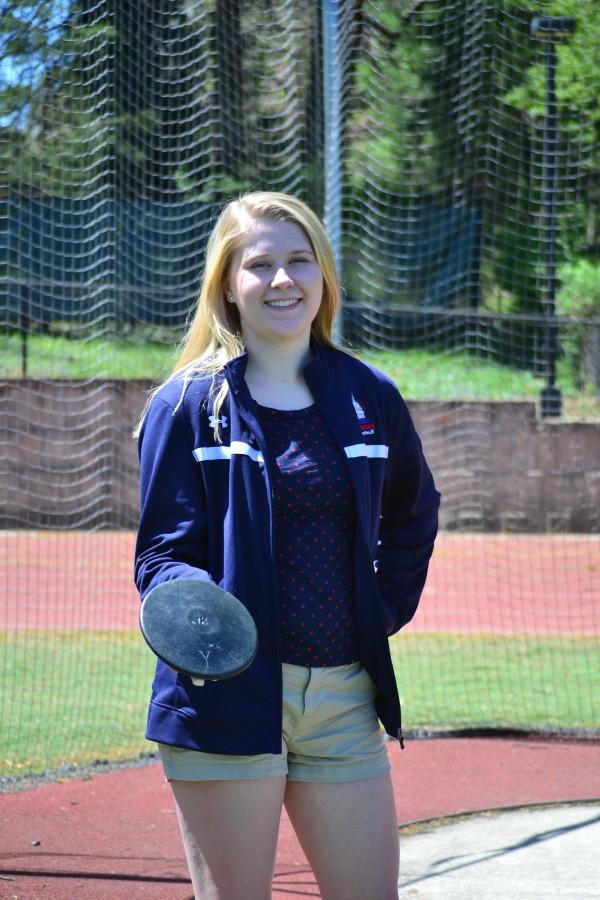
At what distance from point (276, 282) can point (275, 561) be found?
60cm

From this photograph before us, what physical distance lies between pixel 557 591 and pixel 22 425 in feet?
21.1

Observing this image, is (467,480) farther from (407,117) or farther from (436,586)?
(407,117)

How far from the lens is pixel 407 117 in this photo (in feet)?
53.6

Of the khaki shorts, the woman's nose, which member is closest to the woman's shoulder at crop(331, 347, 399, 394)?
the woman's nose

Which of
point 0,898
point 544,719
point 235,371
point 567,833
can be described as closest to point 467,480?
point 544,719

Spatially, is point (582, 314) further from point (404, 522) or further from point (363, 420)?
point (363, 420)

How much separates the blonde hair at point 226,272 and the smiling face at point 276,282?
2 cm

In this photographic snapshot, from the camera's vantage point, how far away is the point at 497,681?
7574mm

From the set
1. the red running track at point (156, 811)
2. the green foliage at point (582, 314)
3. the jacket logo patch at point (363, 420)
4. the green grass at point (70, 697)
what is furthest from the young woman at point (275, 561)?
the green foliage at point (582, 314)

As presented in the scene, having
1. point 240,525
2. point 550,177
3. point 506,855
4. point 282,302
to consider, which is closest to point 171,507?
point 240,525

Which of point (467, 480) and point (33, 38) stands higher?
point (33, 38)

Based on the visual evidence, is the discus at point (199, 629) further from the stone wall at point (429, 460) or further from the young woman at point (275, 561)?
the stone wall at point (429, 460)

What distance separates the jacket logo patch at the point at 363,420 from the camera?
2.56 m

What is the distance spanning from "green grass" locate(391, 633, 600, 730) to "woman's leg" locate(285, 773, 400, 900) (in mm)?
3888
